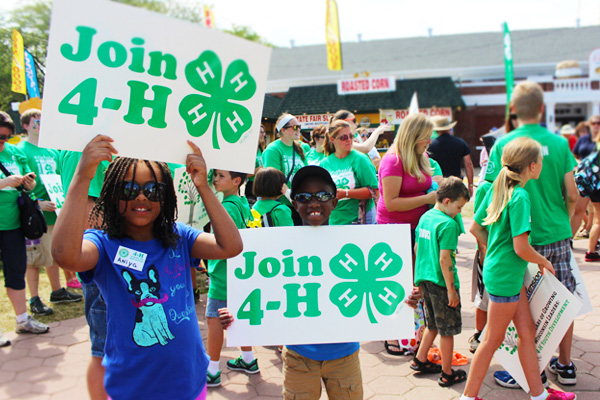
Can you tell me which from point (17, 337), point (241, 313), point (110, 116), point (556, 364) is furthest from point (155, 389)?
point (17, 337)

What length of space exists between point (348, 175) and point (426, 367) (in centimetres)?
172

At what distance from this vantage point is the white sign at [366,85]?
21844 mm

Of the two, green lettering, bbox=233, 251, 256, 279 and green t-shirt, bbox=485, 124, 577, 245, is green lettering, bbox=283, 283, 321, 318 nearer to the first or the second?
green lettering, bbox=233, 251, 256, 279

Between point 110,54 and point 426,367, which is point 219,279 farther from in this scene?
point 110,54

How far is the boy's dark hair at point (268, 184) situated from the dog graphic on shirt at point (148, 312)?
1.94 metres

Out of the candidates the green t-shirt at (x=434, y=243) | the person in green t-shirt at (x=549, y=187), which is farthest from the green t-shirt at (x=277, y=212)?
the person in green t-shirt at (x=549, y=187)

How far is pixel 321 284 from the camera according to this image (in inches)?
97.7

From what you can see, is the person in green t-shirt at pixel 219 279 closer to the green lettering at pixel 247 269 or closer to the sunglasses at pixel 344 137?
the green lettering at pixel 247 269

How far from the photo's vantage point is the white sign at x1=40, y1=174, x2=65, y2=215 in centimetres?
505

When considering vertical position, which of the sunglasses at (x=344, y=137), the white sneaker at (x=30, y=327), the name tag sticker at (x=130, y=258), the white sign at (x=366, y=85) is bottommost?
the white sneaker at (x=30, y=327)

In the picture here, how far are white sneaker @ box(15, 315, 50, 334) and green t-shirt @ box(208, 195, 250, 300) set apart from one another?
7.53 ft

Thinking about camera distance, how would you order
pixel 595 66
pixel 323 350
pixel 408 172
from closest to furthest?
1. pixel 323 350
2. pixel 408 172
3. pixel 595 66

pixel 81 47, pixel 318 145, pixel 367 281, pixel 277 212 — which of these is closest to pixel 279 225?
pixel 277 212

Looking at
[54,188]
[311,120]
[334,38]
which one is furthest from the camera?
[334,38]
